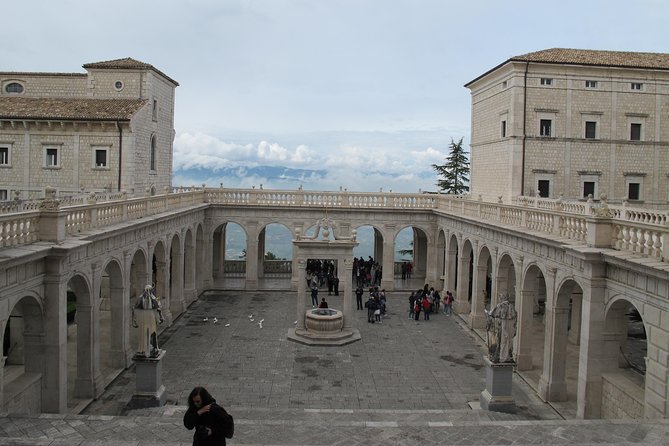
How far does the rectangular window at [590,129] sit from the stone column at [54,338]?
31.3 metres

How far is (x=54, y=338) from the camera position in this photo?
16.2 meters

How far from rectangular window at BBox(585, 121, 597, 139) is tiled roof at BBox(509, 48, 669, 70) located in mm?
3423

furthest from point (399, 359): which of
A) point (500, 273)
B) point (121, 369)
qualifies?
point (121, 369)

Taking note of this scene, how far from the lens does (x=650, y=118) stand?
122 ft

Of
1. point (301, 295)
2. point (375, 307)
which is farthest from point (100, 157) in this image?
point (375, 307)

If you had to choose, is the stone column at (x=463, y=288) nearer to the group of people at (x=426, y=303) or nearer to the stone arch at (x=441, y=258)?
the group of people at (x=426, y=303)

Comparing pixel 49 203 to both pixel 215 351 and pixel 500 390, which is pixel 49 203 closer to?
pixel 215 351

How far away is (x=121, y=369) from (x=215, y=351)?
408 cm

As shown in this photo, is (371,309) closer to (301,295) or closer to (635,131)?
(301,295)

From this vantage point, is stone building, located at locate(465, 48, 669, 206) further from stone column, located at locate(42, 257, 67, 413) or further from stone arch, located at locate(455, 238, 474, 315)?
stone column, located at locate(42, 257, 67, 413)

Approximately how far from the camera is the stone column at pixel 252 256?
132 feet

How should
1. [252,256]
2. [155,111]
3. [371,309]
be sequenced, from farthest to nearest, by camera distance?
[155,111] < [252,256] < [371,309]

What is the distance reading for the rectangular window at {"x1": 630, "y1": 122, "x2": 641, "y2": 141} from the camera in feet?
122

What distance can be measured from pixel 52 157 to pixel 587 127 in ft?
105
